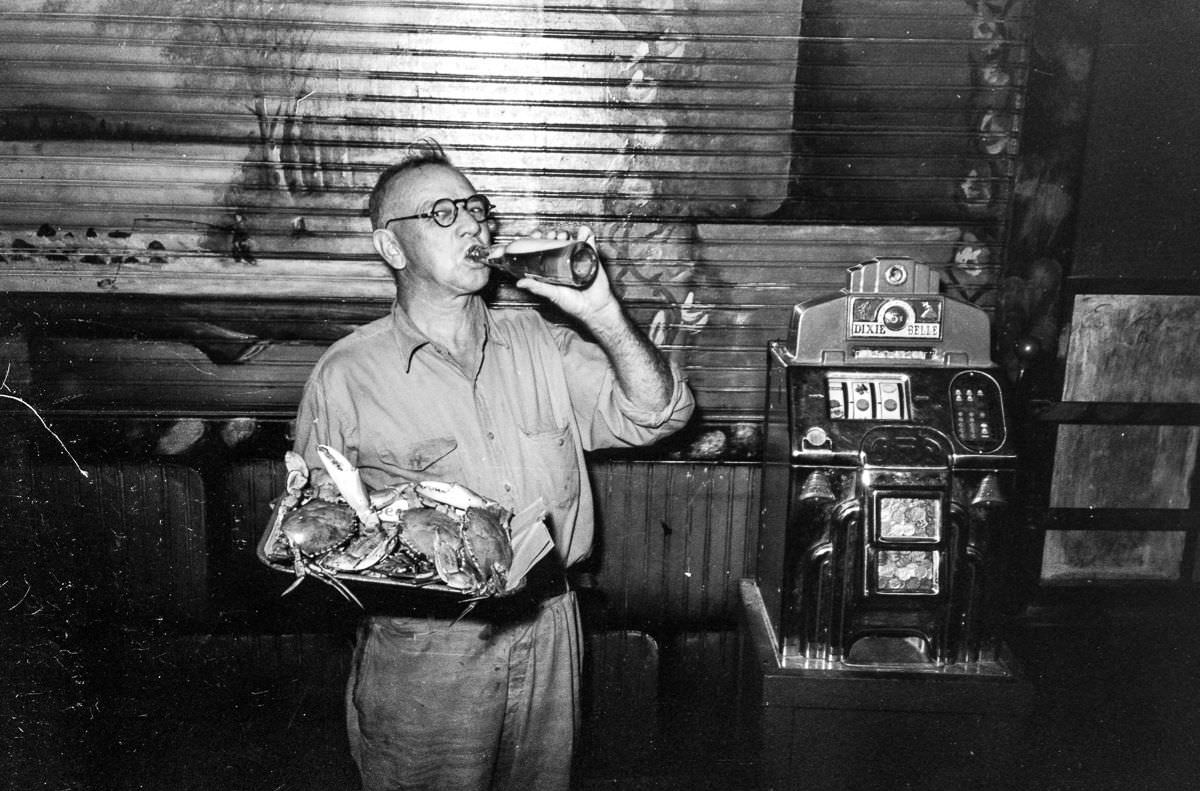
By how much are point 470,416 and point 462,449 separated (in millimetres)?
126

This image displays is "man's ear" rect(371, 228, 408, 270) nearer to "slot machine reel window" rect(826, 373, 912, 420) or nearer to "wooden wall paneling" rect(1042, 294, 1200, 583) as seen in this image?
"slot machine reel window" rect(826, 373, 912, 420)

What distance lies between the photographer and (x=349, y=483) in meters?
2.36

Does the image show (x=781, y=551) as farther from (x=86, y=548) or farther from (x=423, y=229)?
(x=86, y=548)

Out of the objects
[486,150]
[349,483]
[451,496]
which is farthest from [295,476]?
[486,150]

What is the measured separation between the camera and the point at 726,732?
163 inches

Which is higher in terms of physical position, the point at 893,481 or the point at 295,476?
the point at 295,476

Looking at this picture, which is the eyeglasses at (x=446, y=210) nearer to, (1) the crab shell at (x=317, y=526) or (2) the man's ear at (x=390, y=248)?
(2) the man's ear at (x=390, y=248)

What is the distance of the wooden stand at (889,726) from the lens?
315 cm

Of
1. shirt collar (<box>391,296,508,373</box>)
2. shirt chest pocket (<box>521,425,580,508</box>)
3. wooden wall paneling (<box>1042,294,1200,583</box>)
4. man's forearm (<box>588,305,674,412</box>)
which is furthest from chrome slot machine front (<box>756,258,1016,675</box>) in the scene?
wooden wall paneling (<box>1042,294,1200,583</box>)

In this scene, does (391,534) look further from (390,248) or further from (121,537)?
(121,537)

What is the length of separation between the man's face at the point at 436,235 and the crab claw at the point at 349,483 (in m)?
0.81

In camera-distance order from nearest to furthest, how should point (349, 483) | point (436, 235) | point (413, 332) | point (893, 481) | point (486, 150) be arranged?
point (349, 483), point (436, 235), point (413, 332), point (893, 481), point (486, 150)

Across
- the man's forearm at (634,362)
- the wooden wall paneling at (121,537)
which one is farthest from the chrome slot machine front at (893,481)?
the wooden wall paneling at (121,537)

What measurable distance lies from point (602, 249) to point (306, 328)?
1.68m
